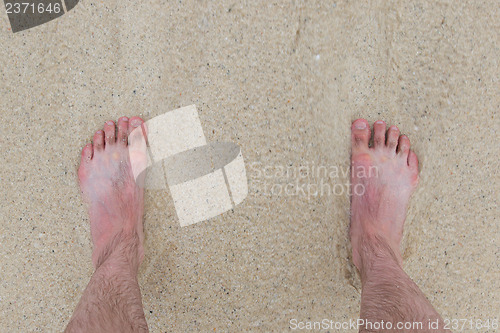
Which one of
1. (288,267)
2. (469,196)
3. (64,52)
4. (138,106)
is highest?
(64,52)

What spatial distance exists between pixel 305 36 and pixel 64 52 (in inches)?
44.9

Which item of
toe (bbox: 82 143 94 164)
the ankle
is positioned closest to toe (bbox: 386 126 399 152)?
the ankle

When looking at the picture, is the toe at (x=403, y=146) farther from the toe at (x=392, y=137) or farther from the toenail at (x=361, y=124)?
the toenail at (x=361, y=124)

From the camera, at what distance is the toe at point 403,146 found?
1813 millimetres

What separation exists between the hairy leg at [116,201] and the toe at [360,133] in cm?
103

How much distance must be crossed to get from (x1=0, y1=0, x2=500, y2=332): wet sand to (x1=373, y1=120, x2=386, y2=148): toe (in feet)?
0.17

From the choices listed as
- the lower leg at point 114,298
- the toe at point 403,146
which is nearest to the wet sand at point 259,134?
the toe at point 403,146

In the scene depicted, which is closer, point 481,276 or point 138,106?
point 138,106

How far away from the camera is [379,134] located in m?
1.81

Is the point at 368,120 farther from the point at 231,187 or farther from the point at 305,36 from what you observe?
the point at 231,187

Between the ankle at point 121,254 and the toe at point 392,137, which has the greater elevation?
the toe at point 392,137

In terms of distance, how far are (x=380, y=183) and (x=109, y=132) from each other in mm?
1403

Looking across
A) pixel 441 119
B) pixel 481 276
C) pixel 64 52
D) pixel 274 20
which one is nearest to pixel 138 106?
pixel 64 52

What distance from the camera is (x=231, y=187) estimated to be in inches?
68.0
